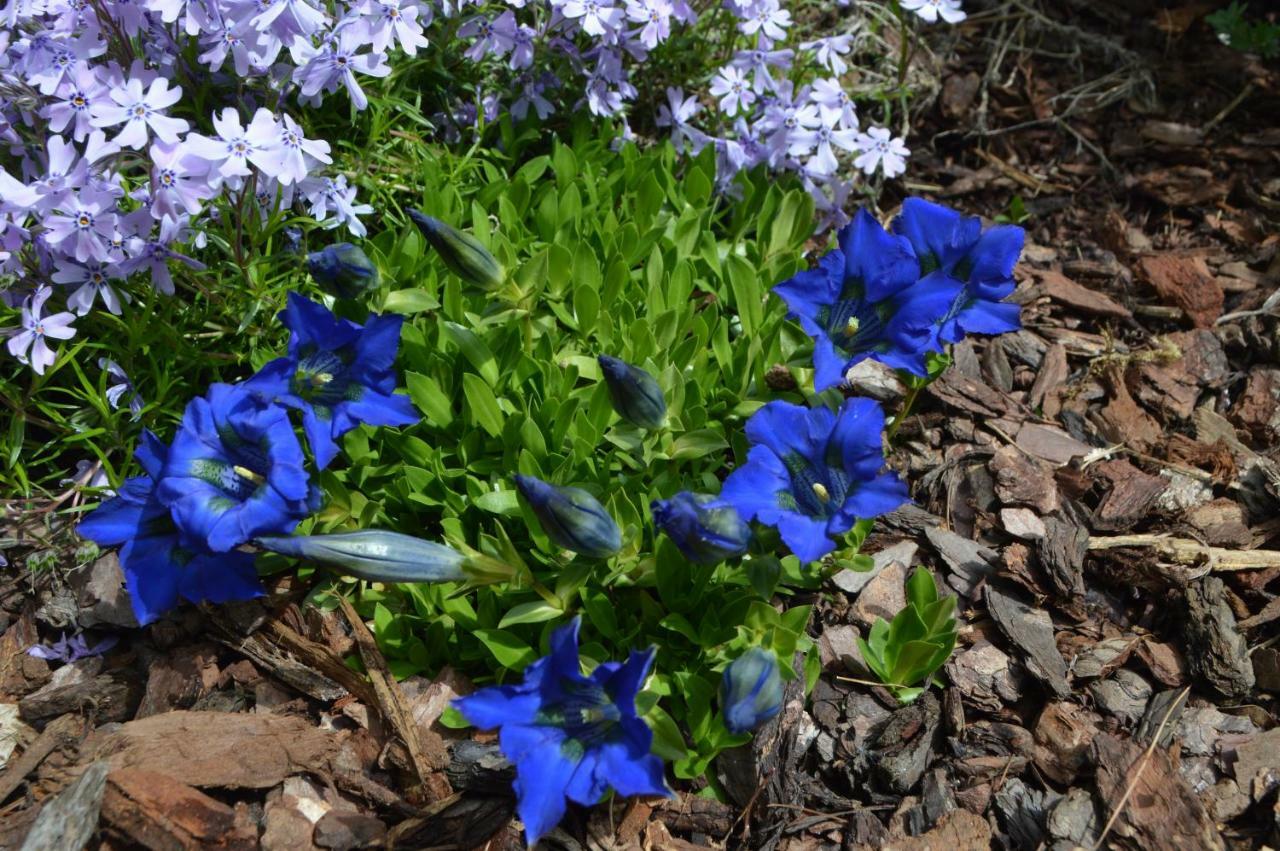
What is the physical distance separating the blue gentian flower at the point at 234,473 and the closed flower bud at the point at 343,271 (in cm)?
43

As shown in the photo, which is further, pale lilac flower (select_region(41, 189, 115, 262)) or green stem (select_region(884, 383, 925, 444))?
green stem (select_region(884, 383, 925, 444))

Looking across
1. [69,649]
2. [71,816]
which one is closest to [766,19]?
[69,649]

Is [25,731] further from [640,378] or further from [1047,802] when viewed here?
[1047,802]

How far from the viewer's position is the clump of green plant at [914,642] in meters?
3.06

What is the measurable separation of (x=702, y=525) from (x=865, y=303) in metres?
0.89

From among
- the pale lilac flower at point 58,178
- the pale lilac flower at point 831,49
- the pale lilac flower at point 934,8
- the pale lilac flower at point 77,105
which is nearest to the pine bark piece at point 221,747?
the pale lilac flower at point 58,178

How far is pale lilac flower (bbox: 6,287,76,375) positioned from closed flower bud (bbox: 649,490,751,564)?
1975 mm

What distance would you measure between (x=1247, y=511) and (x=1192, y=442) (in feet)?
1.15

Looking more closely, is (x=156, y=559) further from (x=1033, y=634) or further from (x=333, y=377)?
(x=1033, y=634)

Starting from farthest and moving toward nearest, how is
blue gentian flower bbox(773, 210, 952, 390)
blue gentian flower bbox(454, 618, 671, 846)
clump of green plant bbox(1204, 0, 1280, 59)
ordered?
clump of green plant bbox(1204, 0, 1280, 59) → blue gentian flower bbox(773, 210, 952, 390) → blue gentian flower bbox(454, 618, 671, 846)

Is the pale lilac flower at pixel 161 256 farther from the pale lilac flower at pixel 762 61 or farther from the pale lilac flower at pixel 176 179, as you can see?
the pale lilac flower at pixel 762 61

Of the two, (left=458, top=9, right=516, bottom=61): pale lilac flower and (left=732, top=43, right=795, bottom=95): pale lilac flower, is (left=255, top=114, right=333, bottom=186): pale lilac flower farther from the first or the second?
(left=732, top=43, right=795, bottom=95): pale lilac flower

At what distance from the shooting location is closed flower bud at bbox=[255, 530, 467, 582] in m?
2.55

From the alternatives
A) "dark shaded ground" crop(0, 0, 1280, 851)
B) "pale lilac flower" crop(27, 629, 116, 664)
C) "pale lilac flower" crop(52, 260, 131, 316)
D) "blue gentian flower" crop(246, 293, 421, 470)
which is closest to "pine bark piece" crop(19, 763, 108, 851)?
"dark shaded ground" crop(0, 0, 1280, 851)
